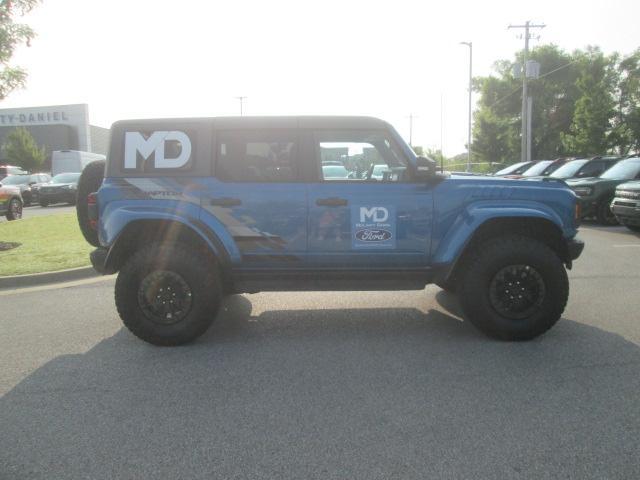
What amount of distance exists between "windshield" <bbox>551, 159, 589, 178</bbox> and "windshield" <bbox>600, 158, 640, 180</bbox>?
1592mm

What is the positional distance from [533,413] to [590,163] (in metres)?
14.1

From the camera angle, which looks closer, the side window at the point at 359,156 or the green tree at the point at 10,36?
the side window at the point at 359,156

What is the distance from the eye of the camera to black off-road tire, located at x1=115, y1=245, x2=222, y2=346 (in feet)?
14.6

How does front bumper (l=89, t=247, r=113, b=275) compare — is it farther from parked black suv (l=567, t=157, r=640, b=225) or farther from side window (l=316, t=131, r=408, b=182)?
parked black suv (l=567, t=157, r=640, b=225)

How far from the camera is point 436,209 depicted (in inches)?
178

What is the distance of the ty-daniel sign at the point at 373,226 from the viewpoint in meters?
4.52

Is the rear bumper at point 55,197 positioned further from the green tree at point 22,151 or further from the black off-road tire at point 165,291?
the green tree at point 22,151

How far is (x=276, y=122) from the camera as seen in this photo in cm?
461

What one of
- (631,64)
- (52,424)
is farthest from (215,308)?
(631,64)

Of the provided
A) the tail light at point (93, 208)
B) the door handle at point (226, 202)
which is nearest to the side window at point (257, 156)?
the door handle at point (226, 202)

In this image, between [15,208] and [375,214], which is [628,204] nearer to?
[375,214]

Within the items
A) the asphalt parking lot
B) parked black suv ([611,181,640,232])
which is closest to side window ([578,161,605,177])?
parked black suv ([611,181,640,232])

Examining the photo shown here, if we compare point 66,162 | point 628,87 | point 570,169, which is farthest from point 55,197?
point 628,87

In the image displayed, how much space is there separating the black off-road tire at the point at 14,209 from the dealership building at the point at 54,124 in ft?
137
